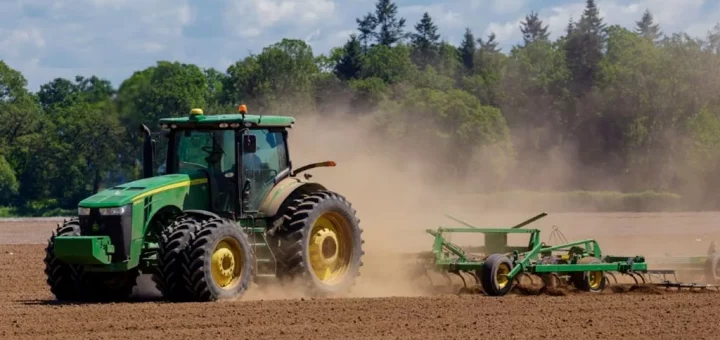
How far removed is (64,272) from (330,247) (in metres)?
3.60

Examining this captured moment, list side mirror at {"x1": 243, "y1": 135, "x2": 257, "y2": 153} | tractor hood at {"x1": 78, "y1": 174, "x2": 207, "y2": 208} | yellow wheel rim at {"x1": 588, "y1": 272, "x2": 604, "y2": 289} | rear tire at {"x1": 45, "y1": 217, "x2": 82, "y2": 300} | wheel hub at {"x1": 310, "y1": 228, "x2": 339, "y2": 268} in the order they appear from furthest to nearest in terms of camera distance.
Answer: yellow wheel rim at {"x1": 588, "y1": 272, "x2": 604, "y2": 289}, wheel hub at {"x1": 310, "y1": 228, "x2": 339, "y2": 268}, side mirror at {"x1": 243, "y1": 135, "x2": 257, "y2": 153}, rear tire at {"x1": 45, "y1": 217, "x2": 82, "y2": 300}, tractor hood at {"x1": 78, "y1": 174, "x2": 207, "y2": 208}

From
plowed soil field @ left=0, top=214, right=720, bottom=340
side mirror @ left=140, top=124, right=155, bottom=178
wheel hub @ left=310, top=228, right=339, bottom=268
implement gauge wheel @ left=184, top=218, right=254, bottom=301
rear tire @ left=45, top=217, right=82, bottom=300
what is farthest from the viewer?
wheel hub @ left=310, top=228, right=339, bottom=268

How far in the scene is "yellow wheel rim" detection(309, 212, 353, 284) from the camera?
53.5 ft

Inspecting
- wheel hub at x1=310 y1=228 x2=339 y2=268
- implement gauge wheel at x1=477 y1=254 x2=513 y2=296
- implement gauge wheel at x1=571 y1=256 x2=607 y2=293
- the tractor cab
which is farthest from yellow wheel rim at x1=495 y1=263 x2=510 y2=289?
the tractor cab

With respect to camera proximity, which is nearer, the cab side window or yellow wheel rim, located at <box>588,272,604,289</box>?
the cab side window

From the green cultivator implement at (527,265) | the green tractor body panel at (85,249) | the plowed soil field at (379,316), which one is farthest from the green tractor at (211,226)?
the green cultivator implement at (527,265)

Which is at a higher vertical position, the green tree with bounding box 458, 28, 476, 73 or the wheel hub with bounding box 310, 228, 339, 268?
the green tree with bounding box 458, 28, 476, 73

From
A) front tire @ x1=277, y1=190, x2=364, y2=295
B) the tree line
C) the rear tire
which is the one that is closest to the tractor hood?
the rear tire

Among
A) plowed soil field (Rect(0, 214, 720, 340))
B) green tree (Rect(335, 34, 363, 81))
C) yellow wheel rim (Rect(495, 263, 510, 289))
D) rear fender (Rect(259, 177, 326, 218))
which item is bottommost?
plowed soil field (Rect(0, 214, 720, 340))

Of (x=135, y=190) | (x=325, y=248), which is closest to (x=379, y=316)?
(x=325, y=248)

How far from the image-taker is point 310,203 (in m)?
16.0

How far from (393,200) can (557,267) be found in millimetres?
7866

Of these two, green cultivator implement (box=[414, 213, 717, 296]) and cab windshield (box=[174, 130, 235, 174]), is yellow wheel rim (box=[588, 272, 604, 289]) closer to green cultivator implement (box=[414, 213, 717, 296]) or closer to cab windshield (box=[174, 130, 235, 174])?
green cultivator implement (box=[414, 213, 717, 296])

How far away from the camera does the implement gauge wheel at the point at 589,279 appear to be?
54.3 feet
